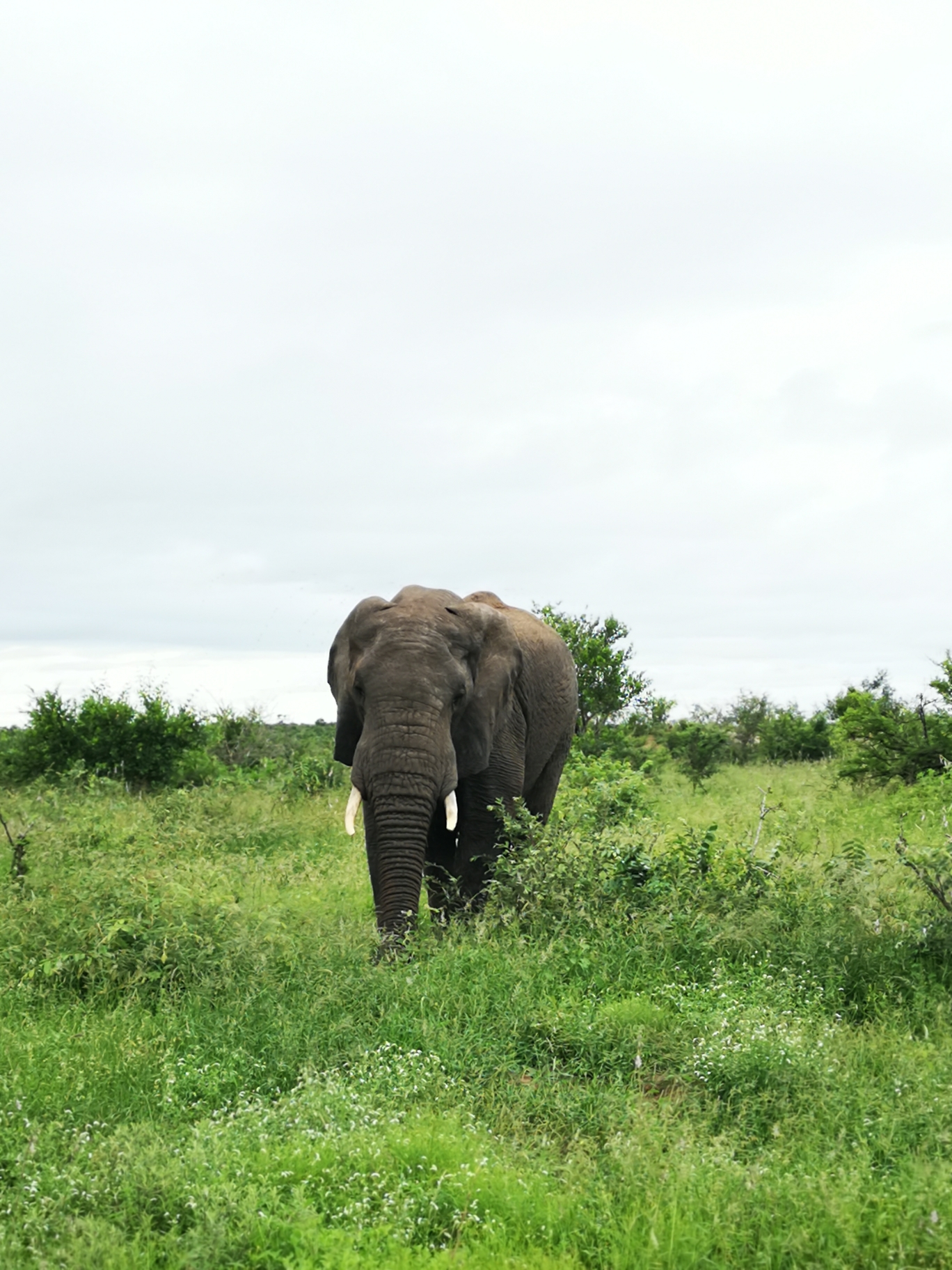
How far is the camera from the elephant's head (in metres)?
8.79

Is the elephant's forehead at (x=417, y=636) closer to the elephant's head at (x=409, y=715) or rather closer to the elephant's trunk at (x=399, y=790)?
the elephant's head at (x=409, y=715)

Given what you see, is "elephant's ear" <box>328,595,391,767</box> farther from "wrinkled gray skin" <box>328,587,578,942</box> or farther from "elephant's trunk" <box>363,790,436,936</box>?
"elephant's trunk" <box>363,790,436,936</box>

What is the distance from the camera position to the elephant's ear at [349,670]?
948 centimetres

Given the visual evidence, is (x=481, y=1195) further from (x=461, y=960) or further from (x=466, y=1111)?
(x=461, y=960)

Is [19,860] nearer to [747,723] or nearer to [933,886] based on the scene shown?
[933,886]

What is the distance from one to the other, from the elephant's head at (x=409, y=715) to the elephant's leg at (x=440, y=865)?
0.49m

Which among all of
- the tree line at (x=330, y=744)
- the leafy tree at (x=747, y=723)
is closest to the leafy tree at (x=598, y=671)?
the tree line at (x=330, y=744)

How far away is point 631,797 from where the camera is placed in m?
14.9

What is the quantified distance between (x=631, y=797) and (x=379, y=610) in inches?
253

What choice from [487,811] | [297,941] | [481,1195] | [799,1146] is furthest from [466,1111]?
[487,811]

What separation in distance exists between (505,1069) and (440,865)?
411 centimetres

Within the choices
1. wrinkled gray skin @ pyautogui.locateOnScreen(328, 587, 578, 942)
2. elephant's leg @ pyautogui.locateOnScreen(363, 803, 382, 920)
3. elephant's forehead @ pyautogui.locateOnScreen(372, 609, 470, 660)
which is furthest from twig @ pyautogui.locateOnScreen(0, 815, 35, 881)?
elephant's forehead @ pyautogui.locateOnScreen(372, 609, 470, 660)

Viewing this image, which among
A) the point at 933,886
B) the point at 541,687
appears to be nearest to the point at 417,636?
the point at 541,687

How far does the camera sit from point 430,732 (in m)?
8.89
